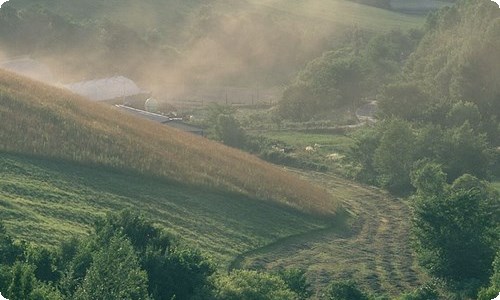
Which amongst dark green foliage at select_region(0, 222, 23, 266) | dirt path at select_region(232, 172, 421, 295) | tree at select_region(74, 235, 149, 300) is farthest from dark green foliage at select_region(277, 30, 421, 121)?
tree at select_region(74, 235, 149, 300)

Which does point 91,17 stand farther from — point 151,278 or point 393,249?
point 151,278

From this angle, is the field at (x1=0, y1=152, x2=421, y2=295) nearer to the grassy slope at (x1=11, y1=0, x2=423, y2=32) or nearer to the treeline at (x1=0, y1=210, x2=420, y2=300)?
the treeline at (x1=0, y1=210, x2=420, y2=300)

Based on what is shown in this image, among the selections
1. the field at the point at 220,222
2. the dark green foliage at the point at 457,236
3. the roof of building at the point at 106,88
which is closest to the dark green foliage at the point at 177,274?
the field at the point at 220,222

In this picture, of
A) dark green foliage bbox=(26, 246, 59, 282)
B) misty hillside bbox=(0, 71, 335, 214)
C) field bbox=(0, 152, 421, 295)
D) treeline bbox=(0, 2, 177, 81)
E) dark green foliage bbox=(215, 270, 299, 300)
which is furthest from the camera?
treeline bbox=(0, 2, 177, 81)

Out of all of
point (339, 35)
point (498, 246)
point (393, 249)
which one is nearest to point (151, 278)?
point (498, 246)

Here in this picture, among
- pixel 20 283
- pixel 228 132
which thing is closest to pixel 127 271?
pixel 20 283
